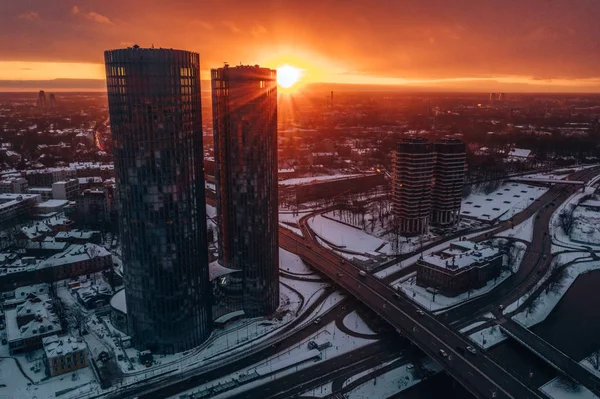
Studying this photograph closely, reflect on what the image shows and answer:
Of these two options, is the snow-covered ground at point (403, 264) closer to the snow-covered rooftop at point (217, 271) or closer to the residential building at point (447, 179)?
the residential building at point (447, 179)

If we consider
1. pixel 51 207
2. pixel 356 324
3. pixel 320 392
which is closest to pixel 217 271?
pixel 356 324

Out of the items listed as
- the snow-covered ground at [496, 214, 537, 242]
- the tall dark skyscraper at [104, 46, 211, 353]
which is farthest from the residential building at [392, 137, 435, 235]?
the tall dark skyscraper at [104, 46, 211, 353]

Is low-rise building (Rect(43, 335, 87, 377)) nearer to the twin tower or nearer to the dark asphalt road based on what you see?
the twin tower

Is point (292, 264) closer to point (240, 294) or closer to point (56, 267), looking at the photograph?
point (240, 294)

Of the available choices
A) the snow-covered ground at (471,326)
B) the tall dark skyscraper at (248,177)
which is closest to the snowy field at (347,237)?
the snow-covered ground at (471,326)

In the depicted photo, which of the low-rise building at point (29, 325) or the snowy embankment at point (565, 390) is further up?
the low-rise building at point (29, 325)

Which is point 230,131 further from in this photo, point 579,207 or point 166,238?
point 579,207

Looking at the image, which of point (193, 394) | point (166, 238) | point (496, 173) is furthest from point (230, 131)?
point (496, 173)
